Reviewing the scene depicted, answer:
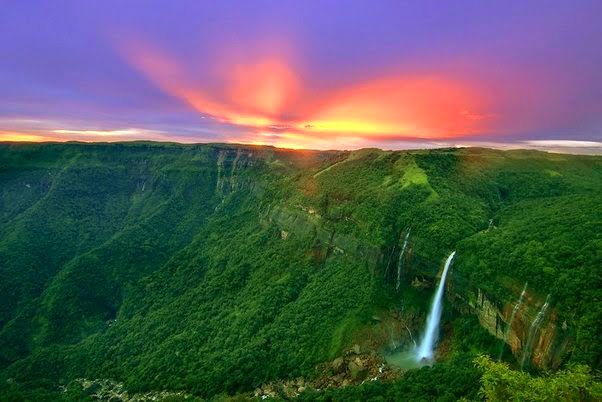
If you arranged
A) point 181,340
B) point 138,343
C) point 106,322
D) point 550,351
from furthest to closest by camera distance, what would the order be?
point 106,322
point 138,343
point 181,340
point 550,351

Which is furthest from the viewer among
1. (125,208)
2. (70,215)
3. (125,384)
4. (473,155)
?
(125,208)

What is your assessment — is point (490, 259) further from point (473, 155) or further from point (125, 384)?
point (125, 384)

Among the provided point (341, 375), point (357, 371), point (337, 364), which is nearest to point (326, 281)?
point (337, 364)

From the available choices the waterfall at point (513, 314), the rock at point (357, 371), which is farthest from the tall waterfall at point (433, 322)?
the waterfall at point (513, 314)

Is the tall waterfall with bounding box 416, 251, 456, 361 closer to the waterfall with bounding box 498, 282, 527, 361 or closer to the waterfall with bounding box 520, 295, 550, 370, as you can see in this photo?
the waterfall with bounding box 498, 282, 527, 361

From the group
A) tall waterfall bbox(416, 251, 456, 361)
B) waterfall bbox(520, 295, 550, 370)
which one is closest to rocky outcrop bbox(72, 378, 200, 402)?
tall waterfall bbox(416, 251, 456, 361)

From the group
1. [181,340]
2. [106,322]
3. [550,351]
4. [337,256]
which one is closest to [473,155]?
[337,256]

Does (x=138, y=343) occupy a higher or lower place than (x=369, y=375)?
lower
